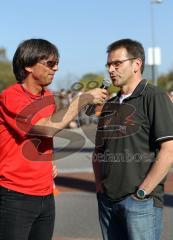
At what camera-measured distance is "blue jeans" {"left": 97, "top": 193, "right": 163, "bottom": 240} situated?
3086 mm

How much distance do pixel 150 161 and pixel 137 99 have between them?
1.24ft

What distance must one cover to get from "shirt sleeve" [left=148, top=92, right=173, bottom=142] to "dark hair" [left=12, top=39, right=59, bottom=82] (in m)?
0.67

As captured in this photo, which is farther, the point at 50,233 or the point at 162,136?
the point at 50,233

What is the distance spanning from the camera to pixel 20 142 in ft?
10.0

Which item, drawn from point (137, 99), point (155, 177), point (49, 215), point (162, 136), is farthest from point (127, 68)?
point (49, 215)

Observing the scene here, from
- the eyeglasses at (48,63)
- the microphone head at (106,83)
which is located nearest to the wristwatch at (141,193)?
the microphone head at (106,83)

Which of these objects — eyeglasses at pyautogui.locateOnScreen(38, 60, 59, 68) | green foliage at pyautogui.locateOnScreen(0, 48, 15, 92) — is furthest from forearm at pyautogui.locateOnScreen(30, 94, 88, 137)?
green foliage at pyautogui.locateOnScreen(0, 48, 15, 92)

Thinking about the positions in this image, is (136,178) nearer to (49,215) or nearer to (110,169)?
(110,169)

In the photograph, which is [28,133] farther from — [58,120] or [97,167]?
[97,167]

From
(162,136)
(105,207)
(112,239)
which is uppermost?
(162,136)

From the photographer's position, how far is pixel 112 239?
11.0 ft

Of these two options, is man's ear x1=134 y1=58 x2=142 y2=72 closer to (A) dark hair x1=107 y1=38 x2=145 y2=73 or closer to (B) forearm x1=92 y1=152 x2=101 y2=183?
(A) dark hair x1=107 y1=38 x2=145 y2=73

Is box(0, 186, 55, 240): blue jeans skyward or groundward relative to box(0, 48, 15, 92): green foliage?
skyward

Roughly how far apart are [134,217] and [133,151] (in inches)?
15.3
